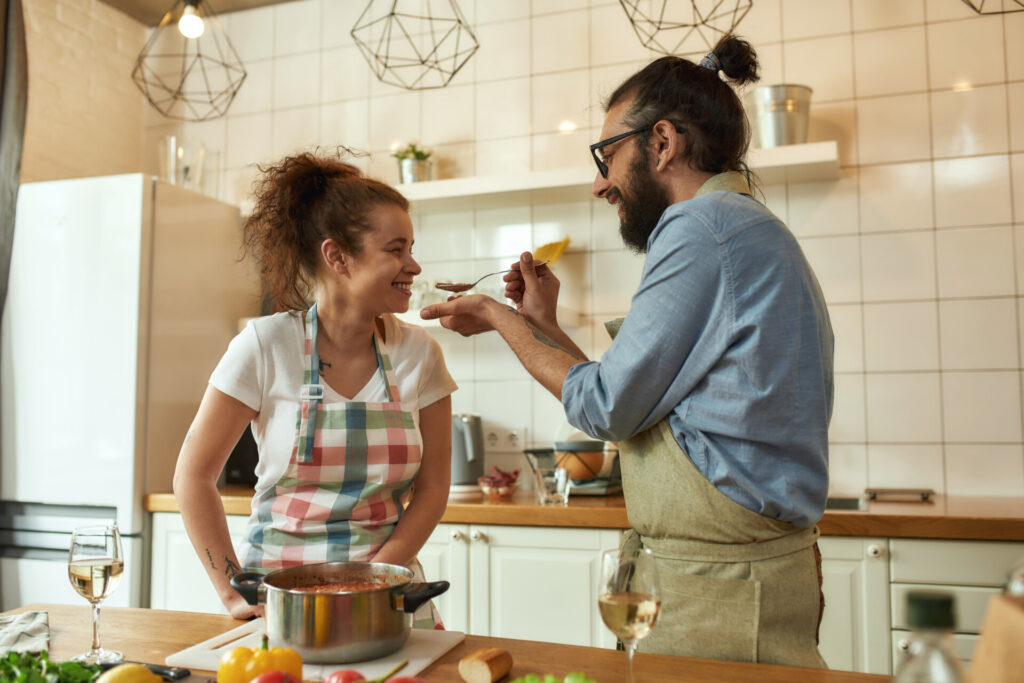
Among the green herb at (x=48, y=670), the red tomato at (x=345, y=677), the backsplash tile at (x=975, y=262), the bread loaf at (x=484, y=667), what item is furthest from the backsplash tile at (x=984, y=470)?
the green herb at (x=48, y=670)

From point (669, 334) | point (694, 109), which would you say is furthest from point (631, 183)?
point (669, 334)

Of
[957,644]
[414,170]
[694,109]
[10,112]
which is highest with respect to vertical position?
[10,112]

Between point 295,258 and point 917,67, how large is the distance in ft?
7.05

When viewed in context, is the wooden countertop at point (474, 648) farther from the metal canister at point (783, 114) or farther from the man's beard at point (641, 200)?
the metal canister at point (783, 114)

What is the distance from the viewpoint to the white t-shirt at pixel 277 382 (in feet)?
4.77

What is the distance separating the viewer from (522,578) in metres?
2.42

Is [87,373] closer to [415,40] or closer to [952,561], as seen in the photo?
[415,40]

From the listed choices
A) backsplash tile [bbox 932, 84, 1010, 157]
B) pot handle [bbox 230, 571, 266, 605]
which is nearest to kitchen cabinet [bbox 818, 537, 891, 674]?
backsplash tile [bbox 932, 84, 1010, 157]

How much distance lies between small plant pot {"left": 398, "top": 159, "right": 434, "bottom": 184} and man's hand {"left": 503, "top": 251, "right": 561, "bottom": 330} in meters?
1.65

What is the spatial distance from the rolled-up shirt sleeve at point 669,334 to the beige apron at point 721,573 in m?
0.08

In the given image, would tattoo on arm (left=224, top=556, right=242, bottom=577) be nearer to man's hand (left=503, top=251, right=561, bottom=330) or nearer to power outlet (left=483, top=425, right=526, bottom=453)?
man's hand (left=503, top=251, right=561, bottom=330)

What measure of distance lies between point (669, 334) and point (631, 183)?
15.1 inches

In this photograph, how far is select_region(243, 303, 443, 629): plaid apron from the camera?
1429 millimetres

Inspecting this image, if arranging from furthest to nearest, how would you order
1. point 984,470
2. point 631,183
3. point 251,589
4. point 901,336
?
point 901,336 → point 984,470 → point 631,183 → point 251,589
